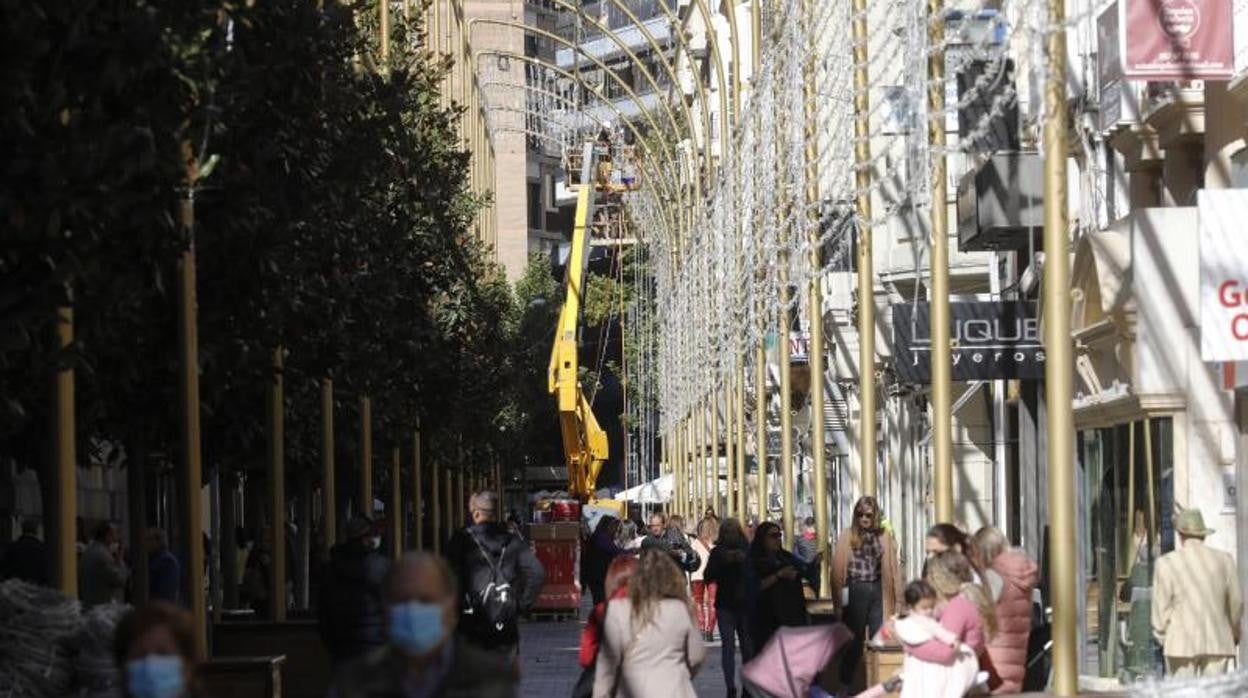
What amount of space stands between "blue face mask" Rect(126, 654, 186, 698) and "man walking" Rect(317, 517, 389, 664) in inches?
359

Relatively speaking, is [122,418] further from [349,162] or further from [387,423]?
[387,423]

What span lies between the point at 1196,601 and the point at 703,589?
20.4 meters

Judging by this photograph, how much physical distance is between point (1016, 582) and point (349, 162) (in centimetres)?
720

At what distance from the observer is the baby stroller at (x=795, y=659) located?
678 inches

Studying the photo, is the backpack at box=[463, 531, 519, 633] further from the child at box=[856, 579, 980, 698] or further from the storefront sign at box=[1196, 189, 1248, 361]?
the storefront sign at box=[1196, 189, 1248, 361]

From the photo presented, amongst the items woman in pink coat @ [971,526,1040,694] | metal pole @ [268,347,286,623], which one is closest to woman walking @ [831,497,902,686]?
woman in pink coat @ [971,526,1040,694]

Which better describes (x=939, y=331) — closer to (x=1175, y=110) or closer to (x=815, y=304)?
(x=1175, y=110)

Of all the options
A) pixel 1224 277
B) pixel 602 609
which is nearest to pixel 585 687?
pixel 602 609

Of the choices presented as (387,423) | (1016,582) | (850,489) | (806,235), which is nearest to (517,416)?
(850,489)

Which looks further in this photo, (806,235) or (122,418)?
(806,235)

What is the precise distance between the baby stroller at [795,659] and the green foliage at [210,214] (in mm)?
4092

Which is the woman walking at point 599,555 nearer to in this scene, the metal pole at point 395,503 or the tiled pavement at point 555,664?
the tiled pavement at point 555,664

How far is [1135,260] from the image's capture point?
23484 mm

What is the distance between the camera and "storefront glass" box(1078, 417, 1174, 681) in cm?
2386
